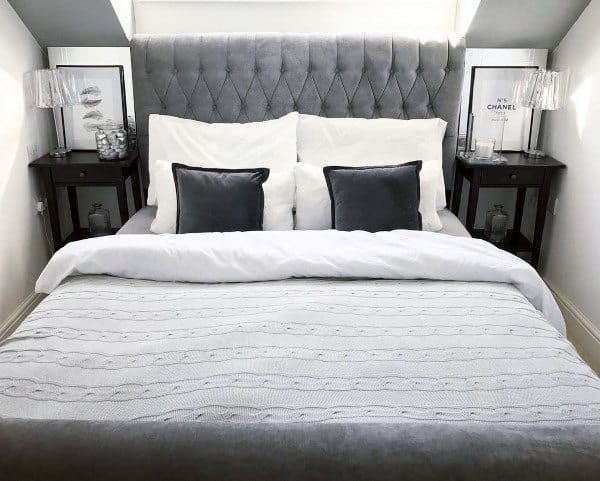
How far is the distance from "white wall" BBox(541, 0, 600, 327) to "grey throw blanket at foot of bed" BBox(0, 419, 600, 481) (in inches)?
82.9

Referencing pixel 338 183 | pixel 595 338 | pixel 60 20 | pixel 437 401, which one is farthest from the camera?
pixel 60 20

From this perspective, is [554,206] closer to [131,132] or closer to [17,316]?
[131,132]

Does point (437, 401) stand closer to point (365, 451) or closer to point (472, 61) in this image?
point (365, 451)

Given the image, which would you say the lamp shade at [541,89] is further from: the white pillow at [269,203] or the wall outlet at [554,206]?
the white pillow at [269,203]

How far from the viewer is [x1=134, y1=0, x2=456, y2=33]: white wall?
336 centimetres

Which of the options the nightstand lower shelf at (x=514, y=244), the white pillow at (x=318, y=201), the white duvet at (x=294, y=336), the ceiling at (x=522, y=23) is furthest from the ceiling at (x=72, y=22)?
the nightstand lower shelf at (x=514, y=244)

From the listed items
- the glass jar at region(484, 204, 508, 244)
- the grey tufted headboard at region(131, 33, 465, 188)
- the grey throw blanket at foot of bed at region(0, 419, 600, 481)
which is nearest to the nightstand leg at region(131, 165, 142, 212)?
the grey tufted headboard at region(131, 33, 465, 188)

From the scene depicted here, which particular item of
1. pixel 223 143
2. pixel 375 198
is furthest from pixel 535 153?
pixel 223 143

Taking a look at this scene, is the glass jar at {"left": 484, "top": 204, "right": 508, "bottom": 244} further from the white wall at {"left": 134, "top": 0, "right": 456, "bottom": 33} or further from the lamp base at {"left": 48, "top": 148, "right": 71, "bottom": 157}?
the lamp base at {"left": 48, "top": 148, "right": 71, "bottom": 157}

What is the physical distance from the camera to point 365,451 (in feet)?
3.53

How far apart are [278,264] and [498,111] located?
1966 millimetres

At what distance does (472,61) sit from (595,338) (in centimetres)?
163

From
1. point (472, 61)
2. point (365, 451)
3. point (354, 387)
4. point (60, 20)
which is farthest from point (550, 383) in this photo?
point (60, 20)

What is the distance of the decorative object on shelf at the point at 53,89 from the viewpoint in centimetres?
307
